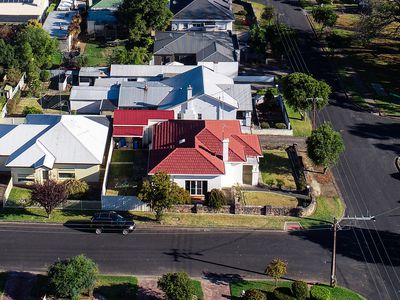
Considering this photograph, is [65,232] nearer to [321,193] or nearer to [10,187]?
[10,187]

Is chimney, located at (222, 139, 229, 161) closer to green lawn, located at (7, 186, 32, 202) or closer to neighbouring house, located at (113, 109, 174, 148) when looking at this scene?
neighbouring house, located at (113, 109, 174, 148)

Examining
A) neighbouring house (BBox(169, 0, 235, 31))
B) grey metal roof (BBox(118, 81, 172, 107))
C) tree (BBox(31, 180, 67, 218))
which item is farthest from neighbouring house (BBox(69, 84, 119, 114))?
neighbouring house (BBox(169, 0, 235, 31))

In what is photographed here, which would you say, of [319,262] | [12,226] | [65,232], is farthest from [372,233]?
[12,226]

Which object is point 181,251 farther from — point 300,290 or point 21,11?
point 21,11

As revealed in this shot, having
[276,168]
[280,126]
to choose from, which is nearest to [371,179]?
[276,168]

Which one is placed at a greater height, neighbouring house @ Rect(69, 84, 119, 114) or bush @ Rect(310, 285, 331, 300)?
neighbouring house @ Rect(69, 84, 119, 114)
